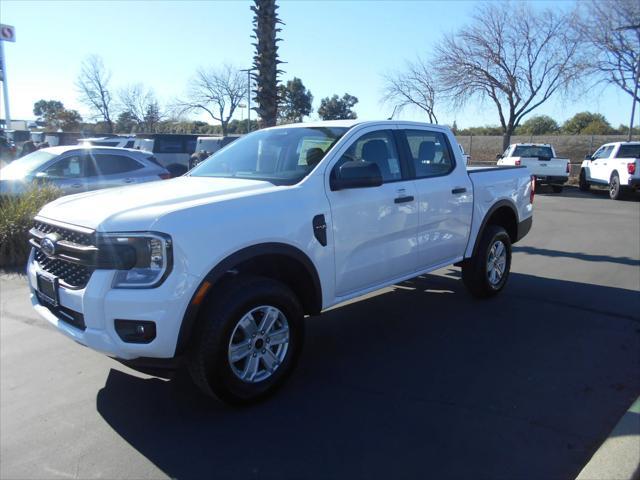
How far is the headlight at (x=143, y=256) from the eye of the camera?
9.61 ft

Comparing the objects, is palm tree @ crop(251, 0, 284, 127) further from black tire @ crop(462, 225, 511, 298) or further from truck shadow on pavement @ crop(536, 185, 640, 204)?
truck shadow on pavement @ crop(536, 185, 640, 204)

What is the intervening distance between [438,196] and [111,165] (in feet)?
23.0

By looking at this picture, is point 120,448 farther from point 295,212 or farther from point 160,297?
point 295,212

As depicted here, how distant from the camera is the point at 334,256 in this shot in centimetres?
385

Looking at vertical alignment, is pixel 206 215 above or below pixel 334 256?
above

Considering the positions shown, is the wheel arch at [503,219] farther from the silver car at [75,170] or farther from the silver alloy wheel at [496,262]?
the silver car at [75,170]

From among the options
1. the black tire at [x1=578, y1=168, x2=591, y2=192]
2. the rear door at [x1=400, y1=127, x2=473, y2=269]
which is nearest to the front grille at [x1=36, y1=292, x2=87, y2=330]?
the rear door at [x1=400, y1=127, x2=473, y2=269]

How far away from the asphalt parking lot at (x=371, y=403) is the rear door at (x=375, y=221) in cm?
72

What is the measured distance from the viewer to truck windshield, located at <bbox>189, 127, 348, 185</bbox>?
158 inches

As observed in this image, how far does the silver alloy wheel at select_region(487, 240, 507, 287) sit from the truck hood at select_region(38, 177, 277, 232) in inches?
122

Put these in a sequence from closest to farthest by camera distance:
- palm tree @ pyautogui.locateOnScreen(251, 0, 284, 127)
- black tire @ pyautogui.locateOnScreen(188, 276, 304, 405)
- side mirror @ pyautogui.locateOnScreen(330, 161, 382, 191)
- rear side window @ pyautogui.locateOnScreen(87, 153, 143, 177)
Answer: black tire @ pyautogui.locateOnScreen(188, 276, 304, 405)
side mirror @ pyautogui.locateOnScreen(330, 161, 382, 191)
rear side window @ pyautogui.locateOnScreen(87, 153, 143, 177)
palm tree @ pyautogui.locateOnScreen(251, 0, 284, 127)

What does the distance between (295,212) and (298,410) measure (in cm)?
137

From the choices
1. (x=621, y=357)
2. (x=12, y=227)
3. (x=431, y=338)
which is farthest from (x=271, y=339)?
(x=12, y=227)

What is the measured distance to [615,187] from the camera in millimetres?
16703
